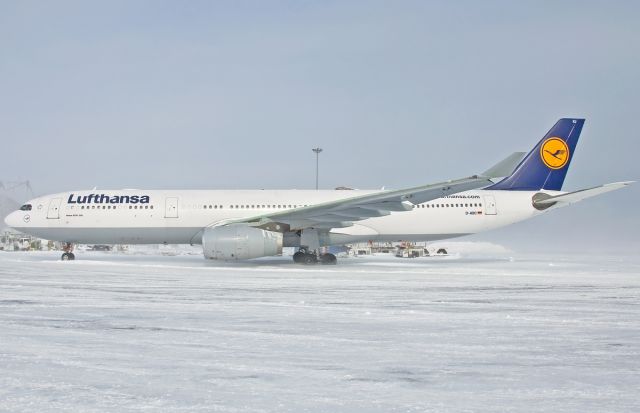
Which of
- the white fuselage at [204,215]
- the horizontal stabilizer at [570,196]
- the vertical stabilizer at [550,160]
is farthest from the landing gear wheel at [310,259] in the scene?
the horizontal stabilizer at [570,196]

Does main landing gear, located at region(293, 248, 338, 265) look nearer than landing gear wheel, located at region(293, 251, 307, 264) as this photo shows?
Yes

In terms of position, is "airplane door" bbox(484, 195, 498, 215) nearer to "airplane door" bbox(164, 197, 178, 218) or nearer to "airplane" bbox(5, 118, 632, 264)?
"airplane" bbox(5, 118, 632, 264)

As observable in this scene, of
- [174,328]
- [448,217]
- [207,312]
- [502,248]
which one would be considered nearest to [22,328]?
[174,328]

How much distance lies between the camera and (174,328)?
6824 mm

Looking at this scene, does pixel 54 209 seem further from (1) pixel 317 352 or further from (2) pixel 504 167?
(1) pixel 317 352

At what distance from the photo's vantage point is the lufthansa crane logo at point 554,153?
24.3 metres

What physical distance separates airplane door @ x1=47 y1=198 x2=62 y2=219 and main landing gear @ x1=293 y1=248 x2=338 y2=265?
31.1 ft

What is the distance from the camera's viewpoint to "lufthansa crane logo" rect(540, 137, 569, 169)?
24.3 meters

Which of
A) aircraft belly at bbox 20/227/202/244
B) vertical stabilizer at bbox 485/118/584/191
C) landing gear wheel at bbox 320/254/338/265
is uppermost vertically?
vertical stabilizer at bbox 485/118/584/191

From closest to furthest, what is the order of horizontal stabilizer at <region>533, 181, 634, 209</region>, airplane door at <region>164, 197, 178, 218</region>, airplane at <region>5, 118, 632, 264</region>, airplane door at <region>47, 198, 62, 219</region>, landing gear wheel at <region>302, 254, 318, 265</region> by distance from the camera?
horizontal stabilizer at <region>533, 181, 634, 209</region>
airplane at <region>5, 118, 632, 264</region>
landing gear wheel at <region>302, 254, 318, 265</region>
airplane door at <region>164, 197, 178, 218</region>
airplane door at <region>47, 198, 62, 219</region>

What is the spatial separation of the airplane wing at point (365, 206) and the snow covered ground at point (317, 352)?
7988 millimetres

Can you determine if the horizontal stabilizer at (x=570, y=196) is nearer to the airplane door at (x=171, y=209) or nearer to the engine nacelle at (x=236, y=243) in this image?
the engine nacelle at (x=236, y=243)

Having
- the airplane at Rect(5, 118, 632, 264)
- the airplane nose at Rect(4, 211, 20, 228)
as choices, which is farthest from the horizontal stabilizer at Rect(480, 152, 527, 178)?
the airplane nose at Rect(4, 211, 20, 228)

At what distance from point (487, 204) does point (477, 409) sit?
20911 millimetres
